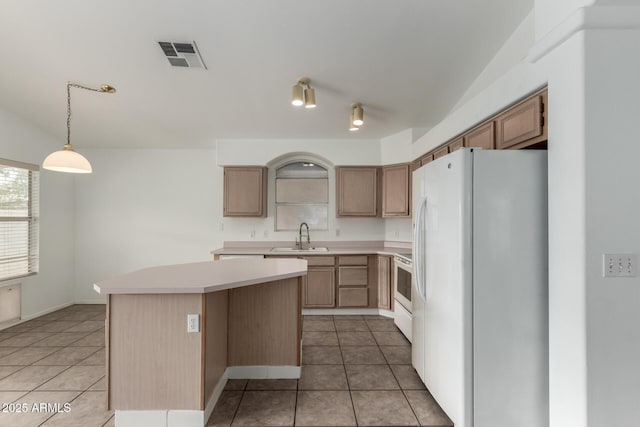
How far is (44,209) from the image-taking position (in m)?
4.22

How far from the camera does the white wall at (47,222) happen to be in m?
3.81

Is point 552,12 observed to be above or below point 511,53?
below

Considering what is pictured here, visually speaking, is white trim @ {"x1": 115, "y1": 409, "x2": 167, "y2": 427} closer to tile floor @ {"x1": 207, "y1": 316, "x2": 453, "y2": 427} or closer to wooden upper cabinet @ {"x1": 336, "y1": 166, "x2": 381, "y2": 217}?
tile floor @ {"x1": 207, "y1": 316, "x2": 453, "y2": 427}

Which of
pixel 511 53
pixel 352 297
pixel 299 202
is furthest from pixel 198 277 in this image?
pixel 511 53

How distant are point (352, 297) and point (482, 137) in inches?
103

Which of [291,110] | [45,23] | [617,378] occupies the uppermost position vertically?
[45,23]

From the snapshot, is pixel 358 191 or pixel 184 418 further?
pixel 358 191

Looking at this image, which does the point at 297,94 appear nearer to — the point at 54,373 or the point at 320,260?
the point at 320,260

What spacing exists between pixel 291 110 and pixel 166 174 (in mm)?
2529

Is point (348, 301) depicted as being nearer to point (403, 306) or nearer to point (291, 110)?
point (403, 306)

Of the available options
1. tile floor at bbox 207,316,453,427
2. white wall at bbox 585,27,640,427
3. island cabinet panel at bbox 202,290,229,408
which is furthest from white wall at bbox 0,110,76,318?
white wall at bbox 585,27,640,427

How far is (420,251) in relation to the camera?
229 centimetres

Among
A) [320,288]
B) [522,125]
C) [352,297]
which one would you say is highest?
[522,125]

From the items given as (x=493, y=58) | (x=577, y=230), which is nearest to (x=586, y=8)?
(x=577, y=230)
